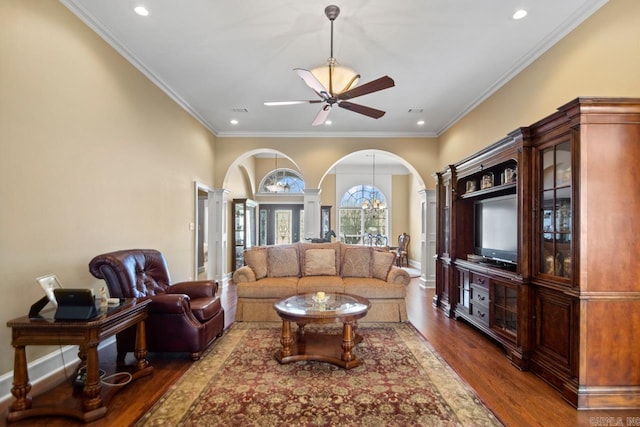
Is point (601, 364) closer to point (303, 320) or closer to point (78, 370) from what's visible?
point (303, 320)

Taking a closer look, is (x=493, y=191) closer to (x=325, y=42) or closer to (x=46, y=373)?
(x=325, y=42)

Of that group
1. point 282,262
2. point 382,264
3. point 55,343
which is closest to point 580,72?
point 382,264

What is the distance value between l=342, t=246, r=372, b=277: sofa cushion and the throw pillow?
11cm

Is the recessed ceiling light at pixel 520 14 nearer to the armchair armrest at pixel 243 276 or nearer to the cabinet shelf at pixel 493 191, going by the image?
the cabinet shelf at pixel 493 191

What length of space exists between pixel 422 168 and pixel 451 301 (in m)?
3.04

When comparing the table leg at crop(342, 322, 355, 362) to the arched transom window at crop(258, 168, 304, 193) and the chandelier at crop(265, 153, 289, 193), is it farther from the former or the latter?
the arched transom window at crop(258, 168, 304, 193)

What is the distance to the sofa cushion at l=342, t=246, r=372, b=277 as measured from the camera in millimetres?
4668

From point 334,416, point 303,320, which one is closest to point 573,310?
point 334,416

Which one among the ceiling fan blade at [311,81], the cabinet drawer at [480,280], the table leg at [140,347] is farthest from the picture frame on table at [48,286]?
the cabinet drawer at [480,280]

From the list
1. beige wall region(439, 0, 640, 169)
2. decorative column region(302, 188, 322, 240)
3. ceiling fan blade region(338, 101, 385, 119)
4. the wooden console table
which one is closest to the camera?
the wooden console table

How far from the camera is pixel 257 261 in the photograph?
15.1 feet

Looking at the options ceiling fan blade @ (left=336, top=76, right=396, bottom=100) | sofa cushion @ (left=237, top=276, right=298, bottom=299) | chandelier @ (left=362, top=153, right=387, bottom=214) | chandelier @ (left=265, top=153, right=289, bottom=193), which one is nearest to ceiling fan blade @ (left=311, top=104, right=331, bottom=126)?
ceiling fan blade @ (left=336, top=76, right=396, bottom=100)

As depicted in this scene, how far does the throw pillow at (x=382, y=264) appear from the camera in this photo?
4.50 metres

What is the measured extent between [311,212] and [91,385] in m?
4.81
